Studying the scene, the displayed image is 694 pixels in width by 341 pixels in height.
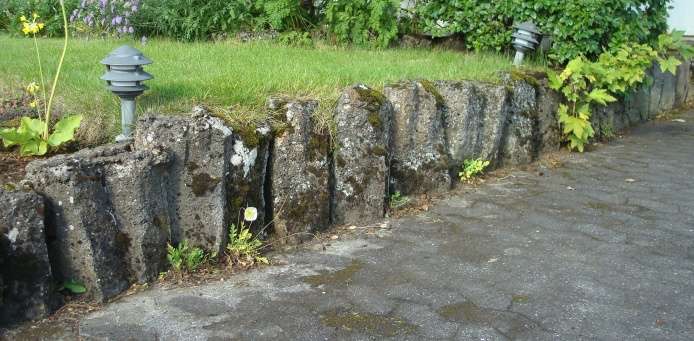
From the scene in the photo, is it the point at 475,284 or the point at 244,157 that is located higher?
the point at 244,157

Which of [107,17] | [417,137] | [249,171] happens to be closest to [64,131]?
[249,171]

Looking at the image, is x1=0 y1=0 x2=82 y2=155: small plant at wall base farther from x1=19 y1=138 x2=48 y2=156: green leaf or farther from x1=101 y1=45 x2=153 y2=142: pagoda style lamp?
x1=101 y1=45 x2=153 y2=142: pagoda style lamp

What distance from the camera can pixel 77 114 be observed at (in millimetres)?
3967

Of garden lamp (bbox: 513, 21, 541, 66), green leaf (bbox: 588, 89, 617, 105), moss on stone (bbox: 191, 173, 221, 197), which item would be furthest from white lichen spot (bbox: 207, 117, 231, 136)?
green leaf (bbox: 588, 89, 617, 105)

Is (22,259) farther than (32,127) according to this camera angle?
No

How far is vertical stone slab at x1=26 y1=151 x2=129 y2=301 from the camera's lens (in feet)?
10.3

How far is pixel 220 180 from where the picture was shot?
3617 mm

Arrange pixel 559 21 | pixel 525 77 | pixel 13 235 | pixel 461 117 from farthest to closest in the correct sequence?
pixel 559 21
pixel 525 77
pixel 461 117
pixel 13 235

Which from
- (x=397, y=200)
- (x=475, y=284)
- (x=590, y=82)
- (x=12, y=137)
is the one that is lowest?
(x=475, y=284)

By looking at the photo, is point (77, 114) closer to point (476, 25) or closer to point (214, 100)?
point (214, 100)

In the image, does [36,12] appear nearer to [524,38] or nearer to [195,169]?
[524,38]

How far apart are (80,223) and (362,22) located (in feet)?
15.1

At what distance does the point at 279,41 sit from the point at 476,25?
→ 78.4 inches

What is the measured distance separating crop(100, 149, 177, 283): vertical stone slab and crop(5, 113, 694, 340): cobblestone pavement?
0.16m
